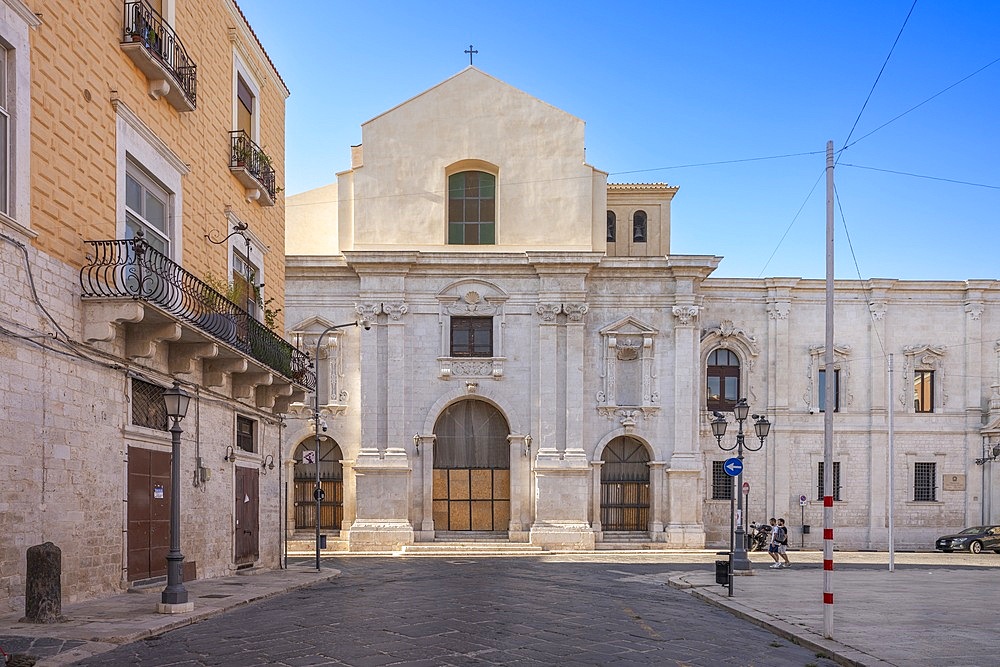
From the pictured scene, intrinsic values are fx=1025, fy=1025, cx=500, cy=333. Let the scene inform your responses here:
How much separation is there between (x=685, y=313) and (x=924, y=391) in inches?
→ 458

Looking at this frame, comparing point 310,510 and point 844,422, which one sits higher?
point 844,422

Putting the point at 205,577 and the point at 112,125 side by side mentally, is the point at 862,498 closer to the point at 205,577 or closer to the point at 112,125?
the point at 205,577

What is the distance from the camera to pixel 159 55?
16766 millimetres

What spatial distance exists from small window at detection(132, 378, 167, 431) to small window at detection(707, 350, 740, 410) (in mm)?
28008

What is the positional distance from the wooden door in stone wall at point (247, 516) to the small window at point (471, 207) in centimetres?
1755

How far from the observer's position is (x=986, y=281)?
42.2 metres

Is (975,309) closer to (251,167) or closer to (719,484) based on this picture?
(719,484)

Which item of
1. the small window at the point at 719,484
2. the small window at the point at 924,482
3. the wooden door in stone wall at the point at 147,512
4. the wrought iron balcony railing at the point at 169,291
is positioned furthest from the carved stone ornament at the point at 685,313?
the wooden door in stone wall at the point at 147,512

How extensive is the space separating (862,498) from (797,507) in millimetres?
2736

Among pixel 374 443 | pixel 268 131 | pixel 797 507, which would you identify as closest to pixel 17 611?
pixel 268 131

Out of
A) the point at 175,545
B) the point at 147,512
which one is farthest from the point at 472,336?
Result: the point at 175,545

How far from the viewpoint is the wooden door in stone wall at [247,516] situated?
22531 mm

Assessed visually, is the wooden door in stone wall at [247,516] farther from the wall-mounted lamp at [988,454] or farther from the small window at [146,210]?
the wall-mounted lamp at [988,454]

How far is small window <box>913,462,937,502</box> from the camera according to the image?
42.2 metres
